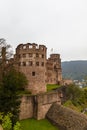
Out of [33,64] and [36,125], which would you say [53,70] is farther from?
[36,125]

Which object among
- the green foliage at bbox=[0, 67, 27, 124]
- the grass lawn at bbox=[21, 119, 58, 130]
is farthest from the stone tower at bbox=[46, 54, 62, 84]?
the green foliage at bbox=[0, 67, 27, 124]

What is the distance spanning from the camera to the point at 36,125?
4309cm

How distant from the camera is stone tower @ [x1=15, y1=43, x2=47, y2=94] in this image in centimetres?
5472

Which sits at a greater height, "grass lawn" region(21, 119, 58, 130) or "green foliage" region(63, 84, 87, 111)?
"green foliage" region(63, 84, 87, 111)

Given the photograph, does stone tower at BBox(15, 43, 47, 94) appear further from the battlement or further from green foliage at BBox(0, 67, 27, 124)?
green foliage at BBox(0, 67, 27, 124)

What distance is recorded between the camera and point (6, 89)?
128 ft

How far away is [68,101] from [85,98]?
496 inches

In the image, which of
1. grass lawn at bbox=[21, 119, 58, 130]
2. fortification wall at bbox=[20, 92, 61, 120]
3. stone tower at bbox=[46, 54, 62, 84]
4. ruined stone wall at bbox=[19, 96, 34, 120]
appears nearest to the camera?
grass lawn at bbox=[21, 119, 58, 130]

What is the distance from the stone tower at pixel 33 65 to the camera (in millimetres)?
54719

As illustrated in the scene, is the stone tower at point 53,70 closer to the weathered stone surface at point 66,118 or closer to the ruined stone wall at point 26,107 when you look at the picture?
the weathered stone surface at point 66,118

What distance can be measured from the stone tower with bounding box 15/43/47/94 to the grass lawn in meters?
9.94

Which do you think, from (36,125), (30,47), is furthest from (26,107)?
(30,47)

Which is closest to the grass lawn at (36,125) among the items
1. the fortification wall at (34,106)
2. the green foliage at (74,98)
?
the fortification wall at (34,106)

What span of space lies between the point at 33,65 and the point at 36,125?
16.2m
